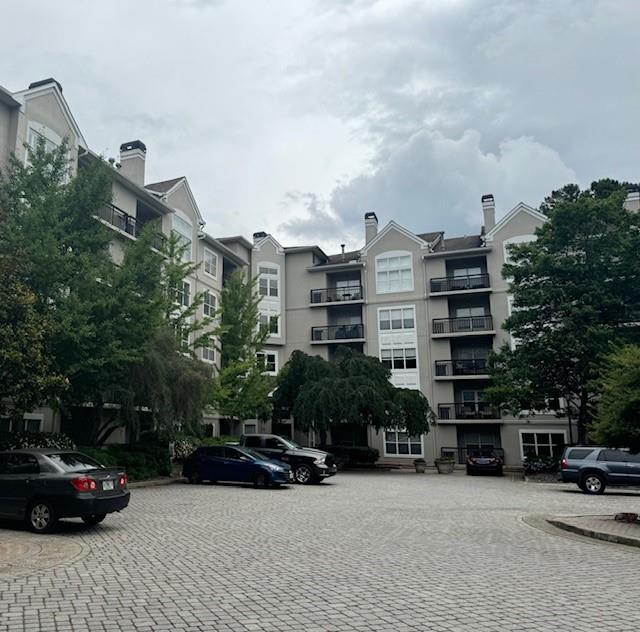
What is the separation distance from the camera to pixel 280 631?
16.5ft

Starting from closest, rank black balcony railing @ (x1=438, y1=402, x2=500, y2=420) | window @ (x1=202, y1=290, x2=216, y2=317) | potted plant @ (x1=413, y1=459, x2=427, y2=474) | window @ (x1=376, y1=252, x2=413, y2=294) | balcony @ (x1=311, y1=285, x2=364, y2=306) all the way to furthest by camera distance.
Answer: potted plant @ (x1=413, y1=459, x2=427, y2=474), window @ (x1=202, y1=290, x2=216, y2=317), black balcony railing @ (x1=438, y1=402, x2=500, y2=420), window @ (x1=376, y1=252, x2=413, y2=294), balcony @ (x1=311, y1=285, x2=364, y2=306)

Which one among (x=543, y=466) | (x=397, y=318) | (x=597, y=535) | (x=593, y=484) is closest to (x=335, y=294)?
(x=397, y=318)

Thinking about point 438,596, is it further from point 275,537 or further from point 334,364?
point 334,364

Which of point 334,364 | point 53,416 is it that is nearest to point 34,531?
point 53,416

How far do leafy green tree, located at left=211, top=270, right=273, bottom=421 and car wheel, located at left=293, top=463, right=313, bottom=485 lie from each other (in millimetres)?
7263

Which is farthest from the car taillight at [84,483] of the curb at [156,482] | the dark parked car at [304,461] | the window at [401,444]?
the window at [401,444]

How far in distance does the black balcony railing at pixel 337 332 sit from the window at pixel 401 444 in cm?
716

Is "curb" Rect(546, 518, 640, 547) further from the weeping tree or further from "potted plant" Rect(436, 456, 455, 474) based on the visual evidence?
"potted plant" Rect(436, 456, 455, 474)

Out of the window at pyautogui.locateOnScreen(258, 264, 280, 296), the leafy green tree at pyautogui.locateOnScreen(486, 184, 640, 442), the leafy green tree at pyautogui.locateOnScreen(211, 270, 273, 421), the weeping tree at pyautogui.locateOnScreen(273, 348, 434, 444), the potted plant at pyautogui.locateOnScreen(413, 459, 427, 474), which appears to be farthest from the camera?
the window at pyautogui.locateOnScreen(258, 264, 280, 296)

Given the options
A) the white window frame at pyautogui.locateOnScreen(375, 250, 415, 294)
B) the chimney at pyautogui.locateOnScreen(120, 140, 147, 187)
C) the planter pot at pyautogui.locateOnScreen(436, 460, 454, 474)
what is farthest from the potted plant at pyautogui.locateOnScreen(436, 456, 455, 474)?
the chimney at pyautogui.locateOnScreen(120, 140, 147, 187)

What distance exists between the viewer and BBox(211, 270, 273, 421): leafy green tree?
28.6 m

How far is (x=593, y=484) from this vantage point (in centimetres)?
1983

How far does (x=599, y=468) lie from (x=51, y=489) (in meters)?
17.6

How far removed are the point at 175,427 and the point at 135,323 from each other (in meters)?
5.51
